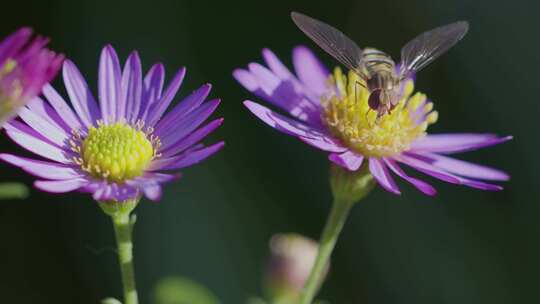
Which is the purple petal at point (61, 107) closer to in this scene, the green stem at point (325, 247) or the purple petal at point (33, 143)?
the purple petal at point (33, 143)

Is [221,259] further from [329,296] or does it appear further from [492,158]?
[492,158]

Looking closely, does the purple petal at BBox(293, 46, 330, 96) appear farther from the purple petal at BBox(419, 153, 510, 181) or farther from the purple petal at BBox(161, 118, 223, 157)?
the purple petal at BBox(161, 118, 223, 157)

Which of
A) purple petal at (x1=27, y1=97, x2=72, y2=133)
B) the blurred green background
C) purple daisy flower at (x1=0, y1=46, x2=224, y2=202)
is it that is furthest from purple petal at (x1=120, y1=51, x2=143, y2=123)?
the blurred green background

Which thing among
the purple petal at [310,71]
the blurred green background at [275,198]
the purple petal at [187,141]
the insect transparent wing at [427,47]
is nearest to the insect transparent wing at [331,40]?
the insect transparent wing at [427,47]

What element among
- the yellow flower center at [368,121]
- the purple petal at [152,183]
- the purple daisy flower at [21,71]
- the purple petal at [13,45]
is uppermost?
the purple petal at [13,45]

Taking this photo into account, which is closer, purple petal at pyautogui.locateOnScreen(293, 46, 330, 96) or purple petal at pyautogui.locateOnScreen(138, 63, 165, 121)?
purple petal at pyautogui.locateOnScreen(138, 63, 165, 121)

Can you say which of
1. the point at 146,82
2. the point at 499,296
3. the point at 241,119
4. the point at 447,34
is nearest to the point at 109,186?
the point at 146,82

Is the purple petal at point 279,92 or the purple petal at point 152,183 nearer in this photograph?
the purple petal at point 152,183
